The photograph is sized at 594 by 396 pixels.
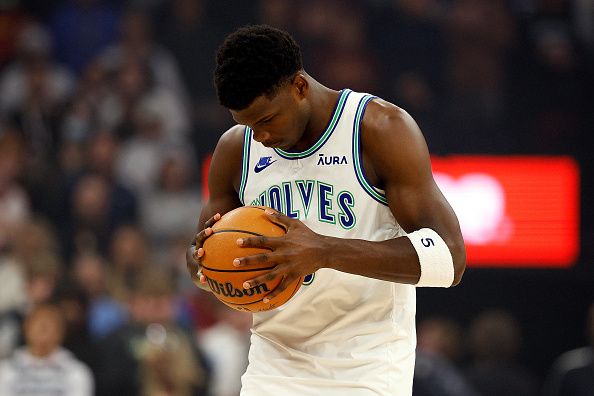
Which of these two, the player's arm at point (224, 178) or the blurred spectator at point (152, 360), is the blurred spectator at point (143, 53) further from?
the player's arm at point (224, 178)

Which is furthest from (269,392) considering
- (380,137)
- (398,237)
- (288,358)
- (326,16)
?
(326,16)

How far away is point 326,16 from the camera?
934 centimetres

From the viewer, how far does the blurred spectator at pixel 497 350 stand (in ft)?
27.4

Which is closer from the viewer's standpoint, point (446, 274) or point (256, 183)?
point (446, 274)

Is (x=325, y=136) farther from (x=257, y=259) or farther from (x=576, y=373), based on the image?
(x=576, y=373)

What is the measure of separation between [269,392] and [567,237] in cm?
523

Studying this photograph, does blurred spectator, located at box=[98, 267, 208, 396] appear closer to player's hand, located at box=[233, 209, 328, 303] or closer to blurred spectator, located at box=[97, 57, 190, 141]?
blurred spectator, located at box=[97, 57, 190, 141]

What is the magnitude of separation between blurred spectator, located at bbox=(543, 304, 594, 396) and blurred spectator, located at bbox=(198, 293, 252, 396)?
8.11ft

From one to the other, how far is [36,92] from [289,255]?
738 cm

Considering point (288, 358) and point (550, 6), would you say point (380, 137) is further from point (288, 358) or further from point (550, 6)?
point (550, 6)

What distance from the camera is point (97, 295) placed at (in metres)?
8.55

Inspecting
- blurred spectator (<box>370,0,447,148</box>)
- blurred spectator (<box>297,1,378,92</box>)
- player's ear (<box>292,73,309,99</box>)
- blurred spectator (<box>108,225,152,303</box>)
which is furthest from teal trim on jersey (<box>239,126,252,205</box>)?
blurred spectator (<box>297,1,378,92</box>)

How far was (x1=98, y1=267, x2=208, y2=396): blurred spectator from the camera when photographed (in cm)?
746

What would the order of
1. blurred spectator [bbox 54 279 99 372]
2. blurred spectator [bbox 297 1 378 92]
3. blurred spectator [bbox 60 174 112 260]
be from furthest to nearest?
blurred spectator [bbox 297 1 378 92]
blurred spectator [bbox 60 174 112 260]
blurred spectator [bbox 54 279 99 372]
